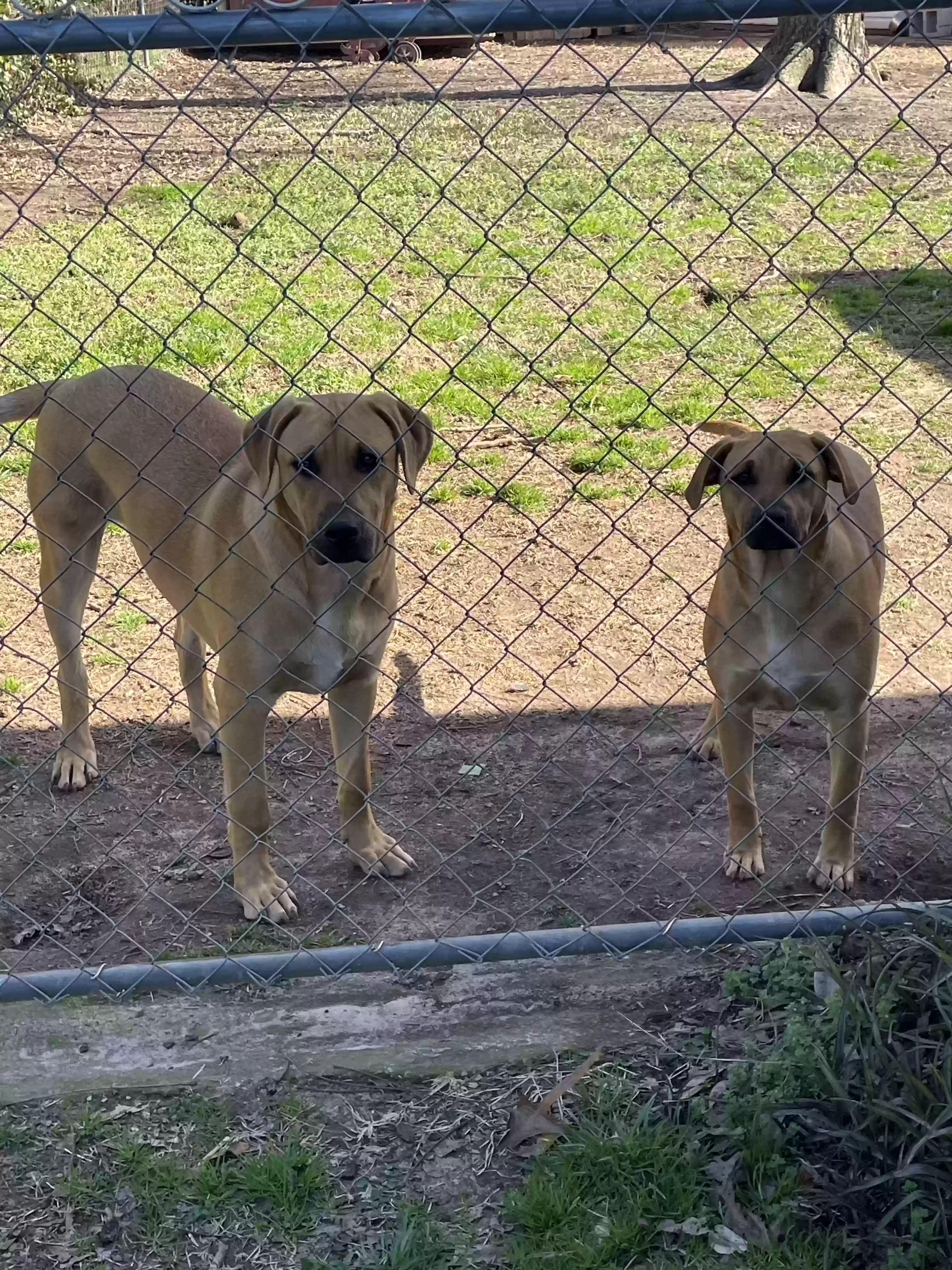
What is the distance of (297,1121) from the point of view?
8.79ft

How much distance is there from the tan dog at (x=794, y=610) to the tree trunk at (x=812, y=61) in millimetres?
10087

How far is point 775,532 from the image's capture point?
3.24 metres

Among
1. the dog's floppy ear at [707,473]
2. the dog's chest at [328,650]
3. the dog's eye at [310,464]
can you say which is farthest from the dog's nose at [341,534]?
the dog's floppy ear at [707,473]

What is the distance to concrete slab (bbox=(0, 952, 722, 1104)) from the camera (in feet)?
9.21

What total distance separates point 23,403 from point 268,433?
1242mm

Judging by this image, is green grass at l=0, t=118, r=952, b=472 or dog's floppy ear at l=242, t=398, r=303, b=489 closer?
dog's floppy ear at l=242, t=398, r=303, b=489

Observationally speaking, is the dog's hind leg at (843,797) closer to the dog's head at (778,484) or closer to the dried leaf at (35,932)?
the dog's head at (778,484)

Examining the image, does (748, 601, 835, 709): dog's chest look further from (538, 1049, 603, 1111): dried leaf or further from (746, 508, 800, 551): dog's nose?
(538, 1049, 603, 1111): dried leaf

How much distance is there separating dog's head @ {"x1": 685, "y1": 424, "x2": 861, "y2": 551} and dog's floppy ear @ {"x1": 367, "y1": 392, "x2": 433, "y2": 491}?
2.18 ft

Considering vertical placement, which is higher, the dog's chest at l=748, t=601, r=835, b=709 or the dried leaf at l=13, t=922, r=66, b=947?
the dog's chest at l=748, t=601, r=835, b=709

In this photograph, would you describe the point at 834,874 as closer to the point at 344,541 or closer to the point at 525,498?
the point at 344,541

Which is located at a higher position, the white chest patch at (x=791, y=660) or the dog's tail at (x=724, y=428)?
the dog's tail at (x=724, y=428)

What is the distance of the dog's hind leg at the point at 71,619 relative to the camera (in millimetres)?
4105

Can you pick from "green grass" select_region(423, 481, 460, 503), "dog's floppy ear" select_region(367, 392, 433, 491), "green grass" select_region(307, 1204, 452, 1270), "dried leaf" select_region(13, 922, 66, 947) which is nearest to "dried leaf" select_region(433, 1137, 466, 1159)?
"green grass" select_region(307, 1204, 452, 1270)
